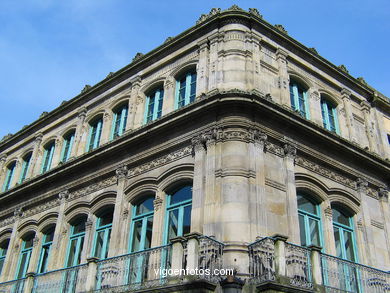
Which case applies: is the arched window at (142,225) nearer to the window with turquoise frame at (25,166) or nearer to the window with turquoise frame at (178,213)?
the window with turquoise frame at (178,213)

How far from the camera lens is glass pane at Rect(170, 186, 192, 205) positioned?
13227 millimetres

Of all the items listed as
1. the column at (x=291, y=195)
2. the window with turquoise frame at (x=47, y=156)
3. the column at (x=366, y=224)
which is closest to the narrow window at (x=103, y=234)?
the window with turquoise frame at (x=47, y=156)

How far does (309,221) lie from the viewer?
13.5 metres

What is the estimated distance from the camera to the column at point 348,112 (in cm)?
1641

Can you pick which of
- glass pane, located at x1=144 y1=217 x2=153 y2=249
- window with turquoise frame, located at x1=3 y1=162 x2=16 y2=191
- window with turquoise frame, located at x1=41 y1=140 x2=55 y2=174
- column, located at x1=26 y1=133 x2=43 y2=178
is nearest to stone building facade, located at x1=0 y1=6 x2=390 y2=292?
glass pane, located at x1=144 y1=217 x2=153 y2=249

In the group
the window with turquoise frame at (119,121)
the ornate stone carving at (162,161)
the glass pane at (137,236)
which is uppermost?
the window with turquoise frame at (119,121)

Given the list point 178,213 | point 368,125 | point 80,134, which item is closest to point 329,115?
point 368,125

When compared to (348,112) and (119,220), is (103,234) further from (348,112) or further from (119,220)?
(348,112)

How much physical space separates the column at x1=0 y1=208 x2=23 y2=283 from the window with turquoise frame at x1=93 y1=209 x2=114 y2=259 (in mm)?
4491

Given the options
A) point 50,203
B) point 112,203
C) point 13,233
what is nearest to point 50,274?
point 112,203

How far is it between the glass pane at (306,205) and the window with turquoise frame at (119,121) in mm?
6900

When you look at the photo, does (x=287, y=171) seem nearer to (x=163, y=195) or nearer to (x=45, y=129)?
(x=163, y=195)

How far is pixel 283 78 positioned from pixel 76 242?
9.01 m

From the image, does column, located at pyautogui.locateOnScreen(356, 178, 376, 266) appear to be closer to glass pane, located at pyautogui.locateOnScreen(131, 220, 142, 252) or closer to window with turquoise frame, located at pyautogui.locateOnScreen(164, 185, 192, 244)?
window with turquoise frame, located at pyautogui.locateOnScreen(164, 185, 192, 244)
